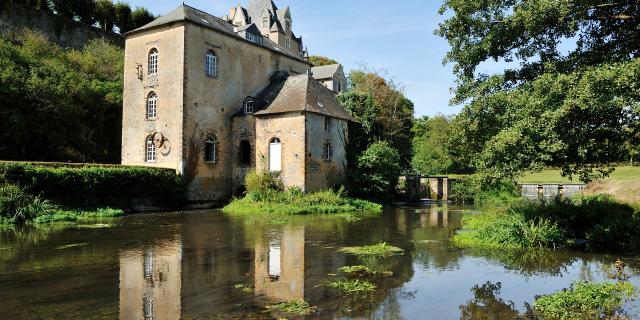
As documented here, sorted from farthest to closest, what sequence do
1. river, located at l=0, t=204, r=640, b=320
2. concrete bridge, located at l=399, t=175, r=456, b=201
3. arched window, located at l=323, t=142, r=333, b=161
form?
concrete bridge, located at l=399, t=175, r=456, b=201, arched window, located at l=323, t=142, r=333, b=161, river, located at l=0, t=204, r=640, b=320

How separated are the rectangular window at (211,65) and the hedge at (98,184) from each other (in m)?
6.50

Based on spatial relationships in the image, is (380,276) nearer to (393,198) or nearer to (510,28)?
(510,28)

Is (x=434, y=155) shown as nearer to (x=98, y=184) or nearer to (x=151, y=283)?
(x=98, y=184)

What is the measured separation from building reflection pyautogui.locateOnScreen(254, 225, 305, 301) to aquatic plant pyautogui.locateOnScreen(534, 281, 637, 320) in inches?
147

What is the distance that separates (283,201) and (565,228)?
1504 centimetres

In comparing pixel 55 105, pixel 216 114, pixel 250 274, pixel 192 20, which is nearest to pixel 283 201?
pixel 216 114

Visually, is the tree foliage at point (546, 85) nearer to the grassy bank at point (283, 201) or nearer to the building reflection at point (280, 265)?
the building reflection at point (280, 265)

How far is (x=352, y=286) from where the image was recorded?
8328mm

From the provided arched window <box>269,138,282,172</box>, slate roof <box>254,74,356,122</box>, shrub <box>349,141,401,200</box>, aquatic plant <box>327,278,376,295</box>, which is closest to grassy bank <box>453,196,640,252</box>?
aquatic plant <box>327,278,376,295</box>

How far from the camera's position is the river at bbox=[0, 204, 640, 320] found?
277 inches

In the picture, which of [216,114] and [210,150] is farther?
[216,114]

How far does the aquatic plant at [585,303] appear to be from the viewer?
672cm

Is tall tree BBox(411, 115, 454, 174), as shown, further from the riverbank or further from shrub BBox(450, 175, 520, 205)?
the riverbank

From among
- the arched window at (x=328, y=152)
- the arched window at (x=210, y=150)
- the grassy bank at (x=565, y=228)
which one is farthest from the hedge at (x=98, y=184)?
the grassy bank at (x=565, y=228)
